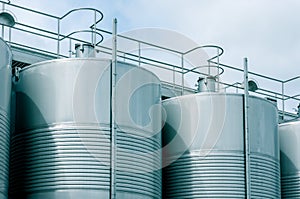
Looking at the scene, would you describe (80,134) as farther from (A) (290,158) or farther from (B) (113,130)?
Result: (A) (290,158)

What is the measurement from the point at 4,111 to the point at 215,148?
571 centimetres

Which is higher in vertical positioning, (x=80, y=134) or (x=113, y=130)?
(x=113, y=130)

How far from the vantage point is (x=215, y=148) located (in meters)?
18.3

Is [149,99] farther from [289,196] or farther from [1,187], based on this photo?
[289,196]

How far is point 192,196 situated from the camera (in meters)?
18.0

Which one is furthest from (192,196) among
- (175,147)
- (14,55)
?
(14,55)

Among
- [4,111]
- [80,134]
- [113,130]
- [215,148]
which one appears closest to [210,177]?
[215,148]

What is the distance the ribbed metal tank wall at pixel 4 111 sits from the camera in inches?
589

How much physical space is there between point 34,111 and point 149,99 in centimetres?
274

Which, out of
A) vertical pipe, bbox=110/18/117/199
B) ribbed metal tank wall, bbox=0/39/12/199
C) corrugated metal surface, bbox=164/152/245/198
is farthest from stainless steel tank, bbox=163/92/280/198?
ribbed metal tank wall, bbox=0/39/12/199

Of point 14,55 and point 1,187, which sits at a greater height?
point 14,55

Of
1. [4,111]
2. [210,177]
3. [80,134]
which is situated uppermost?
[4,111]

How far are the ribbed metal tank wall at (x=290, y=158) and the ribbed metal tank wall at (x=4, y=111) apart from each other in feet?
29.6

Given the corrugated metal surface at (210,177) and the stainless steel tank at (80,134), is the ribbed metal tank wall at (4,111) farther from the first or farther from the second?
the corrugated metal surface at (210,177)
